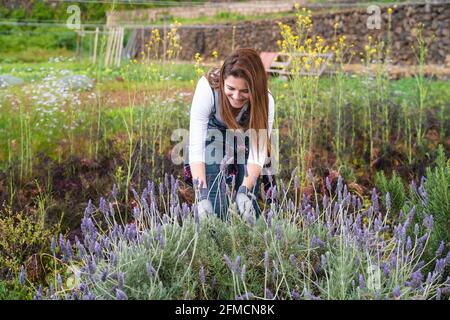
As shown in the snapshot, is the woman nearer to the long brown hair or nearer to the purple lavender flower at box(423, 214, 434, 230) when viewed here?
the long brown hair

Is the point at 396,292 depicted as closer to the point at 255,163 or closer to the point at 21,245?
the point at 255,163

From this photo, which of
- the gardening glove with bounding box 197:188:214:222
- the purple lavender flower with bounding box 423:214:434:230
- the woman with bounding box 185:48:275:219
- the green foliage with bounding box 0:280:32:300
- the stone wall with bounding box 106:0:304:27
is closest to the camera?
the purple lavender flower with bounding box 423:214:434:230

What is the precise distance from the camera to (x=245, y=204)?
271 cm

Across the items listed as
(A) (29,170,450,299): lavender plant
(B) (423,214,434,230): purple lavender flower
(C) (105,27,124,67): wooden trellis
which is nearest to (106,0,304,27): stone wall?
(C) (105,27,124,67): wooden trellis

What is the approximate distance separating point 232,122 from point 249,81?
29cm

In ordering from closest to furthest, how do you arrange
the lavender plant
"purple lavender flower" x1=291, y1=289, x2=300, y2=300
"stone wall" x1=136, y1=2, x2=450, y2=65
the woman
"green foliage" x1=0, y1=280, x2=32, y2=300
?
1. "purple lavender flower" x1=291, y1=289, x2=300, y2=300
2. the lavender plant
3. "green foliage" x1=0, y1=280, x2=32, y2=300
4. the woman
5. "stone wall" x1=136, y1=2, x2=450, y2=65

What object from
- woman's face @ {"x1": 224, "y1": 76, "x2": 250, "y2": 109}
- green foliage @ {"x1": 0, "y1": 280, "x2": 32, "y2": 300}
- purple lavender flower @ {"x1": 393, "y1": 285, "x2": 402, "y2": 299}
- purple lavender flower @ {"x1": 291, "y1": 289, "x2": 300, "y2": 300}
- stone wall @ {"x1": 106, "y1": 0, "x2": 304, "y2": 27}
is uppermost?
stone wall @ {"x1": 106, "y1": 0, "x2": 304, "y2": 27}

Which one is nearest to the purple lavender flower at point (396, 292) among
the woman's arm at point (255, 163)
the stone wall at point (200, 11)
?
the woman's arm at point (255, 163)

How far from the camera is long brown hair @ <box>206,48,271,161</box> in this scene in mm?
2957

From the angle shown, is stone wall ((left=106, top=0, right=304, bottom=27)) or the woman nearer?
the woman

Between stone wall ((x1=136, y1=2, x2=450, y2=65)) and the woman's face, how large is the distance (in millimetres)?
5985

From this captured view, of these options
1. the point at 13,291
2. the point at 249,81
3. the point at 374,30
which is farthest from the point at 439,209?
the point at 374,30
